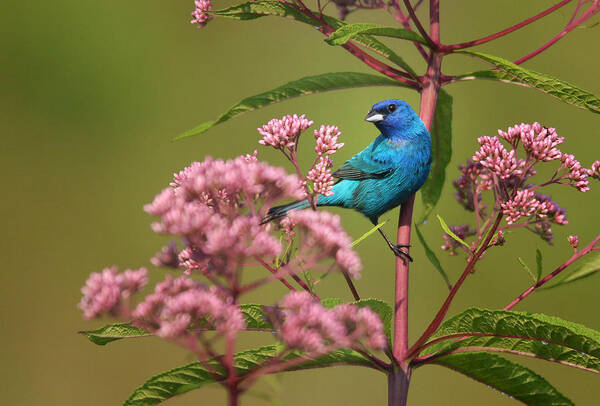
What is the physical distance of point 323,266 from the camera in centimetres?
200

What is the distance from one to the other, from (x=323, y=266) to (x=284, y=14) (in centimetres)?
128

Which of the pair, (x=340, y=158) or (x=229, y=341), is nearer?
(x=229, y=341)

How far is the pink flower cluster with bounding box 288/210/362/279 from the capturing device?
1934 millimetres

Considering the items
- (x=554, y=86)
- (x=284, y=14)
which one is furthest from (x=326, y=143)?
(x=554, y=86)

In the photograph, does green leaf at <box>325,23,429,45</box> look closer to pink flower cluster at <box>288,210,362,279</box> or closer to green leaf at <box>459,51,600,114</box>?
green leaf at <box>459,51,600,114</box>

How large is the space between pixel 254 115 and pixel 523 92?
3093 mm

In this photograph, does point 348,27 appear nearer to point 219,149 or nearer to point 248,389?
point 248,389

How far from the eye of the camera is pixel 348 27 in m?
2.30

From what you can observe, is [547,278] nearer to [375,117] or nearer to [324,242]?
[324,242]

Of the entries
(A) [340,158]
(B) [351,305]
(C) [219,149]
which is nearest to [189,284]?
(B) [351,305]

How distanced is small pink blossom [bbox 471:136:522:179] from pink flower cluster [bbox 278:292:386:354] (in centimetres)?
97

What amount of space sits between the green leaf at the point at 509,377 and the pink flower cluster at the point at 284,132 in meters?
1.06

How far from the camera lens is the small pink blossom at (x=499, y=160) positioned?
2531 millimetres

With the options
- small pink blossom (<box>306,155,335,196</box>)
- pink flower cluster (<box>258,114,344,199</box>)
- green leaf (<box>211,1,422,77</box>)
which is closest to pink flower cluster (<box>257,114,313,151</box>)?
pink flower cluster (<box>258,114,344,199</box>)
